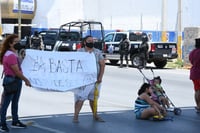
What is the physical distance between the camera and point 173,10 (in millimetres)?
59812

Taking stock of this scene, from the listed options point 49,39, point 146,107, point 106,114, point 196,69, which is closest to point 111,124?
point 146,107

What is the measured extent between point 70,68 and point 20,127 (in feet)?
5.98

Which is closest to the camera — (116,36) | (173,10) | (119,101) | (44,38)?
(119,101)

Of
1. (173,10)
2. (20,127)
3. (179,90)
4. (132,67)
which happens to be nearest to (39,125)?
(20,127)

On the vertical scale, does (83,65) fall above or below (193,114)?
above

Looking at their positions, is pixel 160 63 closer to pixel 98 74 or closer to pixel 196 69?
pixel 196 69

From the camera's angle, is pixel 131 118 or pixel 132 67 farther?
pixel 132 67

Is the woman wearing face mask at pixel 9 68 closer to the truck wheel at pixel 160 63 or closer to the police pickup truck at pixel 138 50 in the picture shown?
the police pickup truck at pixel 138 50

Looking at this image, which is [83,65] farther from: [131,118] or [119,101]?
[119,101]

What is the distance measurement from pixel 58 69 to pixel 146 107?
2.01m

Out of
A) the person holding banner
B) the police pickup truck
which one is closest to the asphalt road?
the person holding banner

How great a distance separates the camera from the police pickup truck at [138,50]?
26.8 m

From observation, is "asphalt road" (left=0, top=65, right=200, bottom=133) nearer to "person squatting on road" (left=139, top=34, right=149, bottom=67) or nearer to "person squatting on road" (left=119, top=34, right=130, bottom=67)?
"person squatting on road" (left=139, top=34, right=149, bottom=67)

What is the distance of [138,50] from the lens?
27.2 meters
